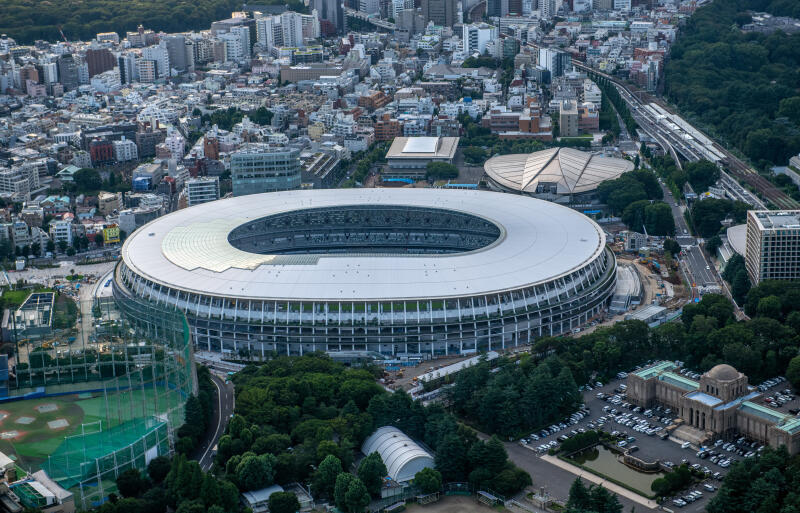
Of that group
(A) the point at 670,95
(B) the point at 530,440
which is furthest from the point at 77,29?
(B) the point at 530,440

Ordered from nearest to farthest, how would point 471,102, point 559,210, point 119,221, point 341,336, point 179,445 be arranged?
point 179,445 < point 341,336 < point 559,210 < point 119,221 < point 471,102

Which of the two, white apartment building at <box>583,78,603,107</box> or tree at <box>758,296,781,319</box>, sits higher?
white apartment building at <box>583,78,603,107</box>

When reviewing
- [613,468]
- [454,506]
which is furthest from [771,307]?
[454,506]

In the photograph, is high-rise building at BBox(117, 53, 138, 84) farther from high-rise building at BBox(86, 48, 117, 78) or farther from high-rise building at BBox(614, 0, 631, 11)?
high-rise building at BBox(614, 0, 631, 11)

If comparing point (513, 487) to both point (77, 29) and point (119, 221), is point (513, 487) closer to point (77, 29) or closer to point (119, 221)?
point (119, 221)

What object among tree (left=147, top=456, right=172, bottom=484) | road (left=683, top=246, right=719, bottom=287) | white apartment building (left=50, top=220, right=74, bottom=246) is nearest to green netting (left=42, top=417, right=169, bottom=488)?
tree (left=147, top=456, right=172, bottom=484)

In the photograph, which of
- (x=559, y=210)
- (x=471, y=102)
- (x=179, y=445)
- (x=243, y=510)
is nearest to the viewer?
(x=243, y=510)

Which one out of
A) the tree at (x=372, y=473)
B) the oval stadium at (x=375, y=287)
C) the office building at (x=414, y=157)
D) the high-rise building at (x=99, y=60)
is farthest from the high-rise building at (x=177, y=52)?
the tree at (x=372, y=473)
